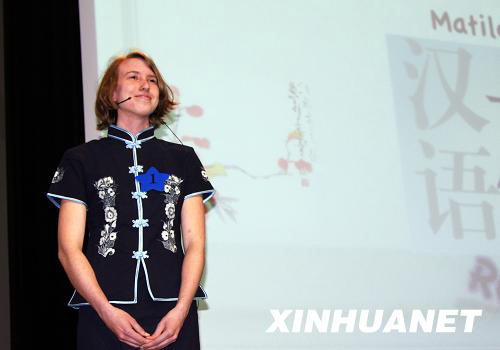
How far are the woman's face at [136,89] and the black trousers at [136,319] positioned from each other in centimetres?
43

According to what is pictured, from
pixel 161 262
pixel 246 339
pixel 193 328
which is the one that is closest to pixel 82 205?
pixel 161 262

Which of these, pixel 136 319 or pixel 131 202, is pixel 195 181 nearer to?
pixel 131 202

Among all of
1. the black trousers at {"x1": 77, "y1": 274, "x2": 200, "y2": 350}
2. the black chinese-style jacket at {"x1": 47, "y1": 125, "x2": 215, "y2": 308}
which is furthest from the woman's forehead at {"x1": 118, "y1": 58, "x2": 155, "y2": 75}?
the black trousers at {"x1": 77, "y1": 274, "x2": 200, "y2": 350}

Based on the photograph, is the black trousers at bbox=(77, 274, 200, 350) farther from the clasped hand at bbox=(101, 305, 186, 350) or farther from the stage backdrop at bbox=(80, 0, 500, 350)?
the stage backdrop at bbox=(80, 0, 500, 350)

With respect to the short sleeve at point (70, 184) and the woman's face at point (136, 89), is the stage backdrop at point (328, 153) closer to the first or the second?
the woman's face at point (136, 89)

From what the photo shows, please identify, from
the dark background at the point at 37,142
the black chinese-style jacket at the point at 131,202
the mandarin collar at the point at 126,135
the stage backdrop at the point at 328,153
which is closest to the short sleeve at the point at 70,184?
the black chinese-style jacket at the point at 131,202

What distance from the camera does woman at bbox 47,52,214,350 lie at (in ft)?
5.49

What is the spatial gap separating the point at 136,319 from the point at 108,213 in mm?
249

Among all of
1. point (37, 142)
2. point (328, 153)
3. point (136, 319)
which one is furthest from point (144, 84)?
point (328, 153)

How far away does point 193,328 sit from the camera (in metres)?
1.75

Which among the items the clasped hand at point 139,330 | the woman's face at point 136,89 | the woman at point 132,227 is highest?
the woman's face at point 136,89

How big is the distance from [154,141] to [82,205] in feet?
0.82

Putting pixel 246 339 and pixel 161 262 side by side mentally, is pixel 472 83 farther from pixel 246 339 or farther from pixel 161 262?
pixel 161 262

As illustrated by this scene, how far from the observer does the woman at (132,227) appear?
1675 mm
